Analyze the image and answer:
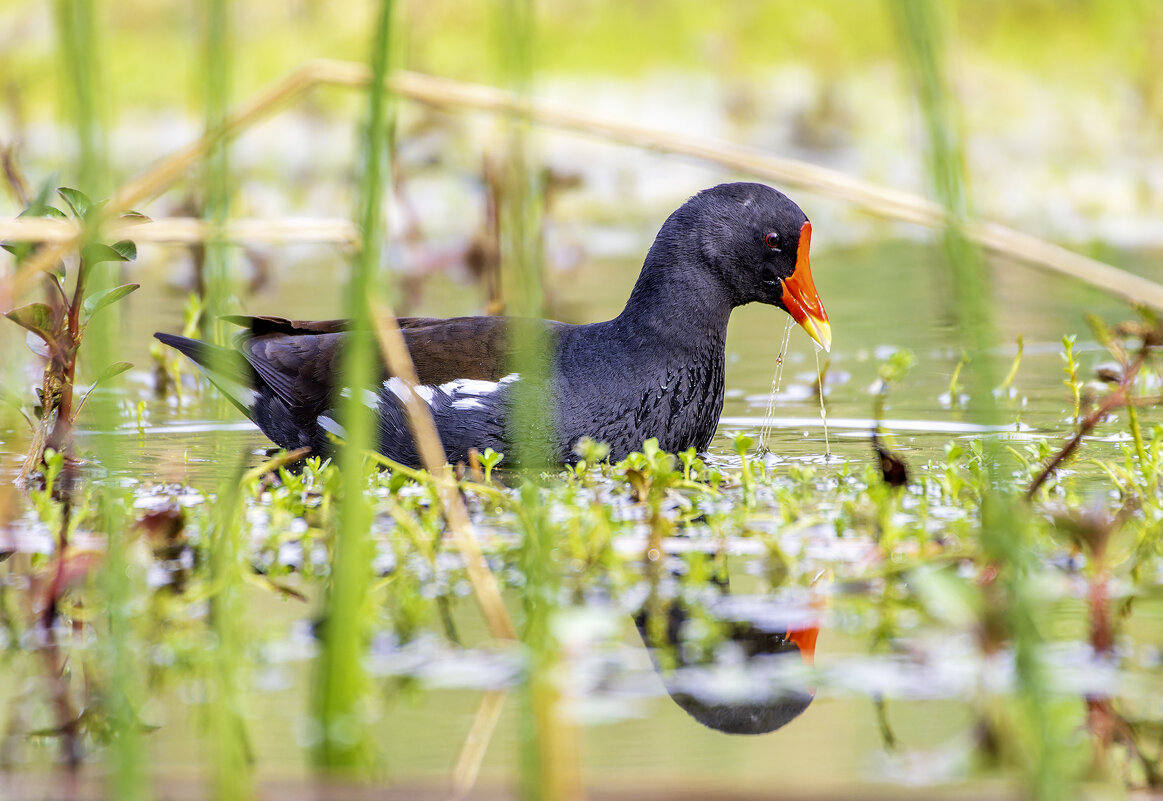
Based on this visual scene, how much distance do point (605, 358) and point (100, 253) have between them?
155 cm

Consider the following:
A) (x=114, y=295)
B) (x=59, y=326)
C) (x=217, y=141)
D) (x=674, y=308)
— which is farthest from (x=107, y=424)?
(x=674, y=308)

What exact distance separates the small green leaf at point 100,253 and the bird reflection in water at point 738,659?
45.9 inches

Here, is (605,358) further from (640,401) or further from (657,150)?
(657,150)

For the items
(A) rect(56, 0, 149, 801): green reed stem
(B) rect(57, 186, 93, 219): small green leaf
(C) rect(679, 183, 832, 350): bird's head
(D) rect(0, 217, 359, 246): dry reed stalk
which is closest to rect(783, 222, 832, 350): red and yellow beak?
(C) rect(679, 183, 832, 350): bird's head

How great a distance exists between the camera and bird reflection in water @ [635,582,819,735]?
2096 mm

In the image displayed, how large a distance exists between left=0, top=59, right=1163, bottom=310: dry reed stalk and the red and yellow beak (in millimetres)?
2021

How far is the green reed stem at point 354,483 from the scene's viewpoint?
5.58 feet

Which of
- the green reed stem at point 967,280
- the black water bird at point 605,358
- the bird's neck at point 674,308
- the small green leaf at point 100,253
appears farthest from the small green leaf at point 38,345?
the green reed stem at point 967,280

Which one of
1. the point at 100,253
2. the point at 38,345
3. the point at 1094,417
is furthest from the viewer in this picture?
the point at 38,345

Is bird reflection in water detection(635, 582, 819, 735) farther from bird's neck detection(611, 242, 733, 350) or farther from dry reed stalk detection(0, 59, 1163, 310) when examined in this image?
bird's neck detection(611, 242, 733, 350)

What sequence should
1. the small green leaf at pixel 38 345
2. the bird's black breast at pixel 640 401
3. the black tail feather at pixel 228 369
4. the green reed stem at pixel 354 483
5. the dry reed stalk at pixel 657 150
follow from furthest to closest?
the black tail feather at pixel 228 369
the bird's black breast at pixel 640 401
the small green leaf at pixel 38 345
the dry reed stalk at pixel 657 150
the green reed stem at pixel 354 483

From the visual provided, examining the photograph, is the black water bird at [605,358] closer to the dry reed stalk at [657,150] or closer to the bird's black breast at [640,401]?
the bird's black breast at [640,401]

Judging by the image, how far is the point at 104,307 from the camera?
1.73 meters

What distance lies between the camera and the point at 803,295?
4.19 m
